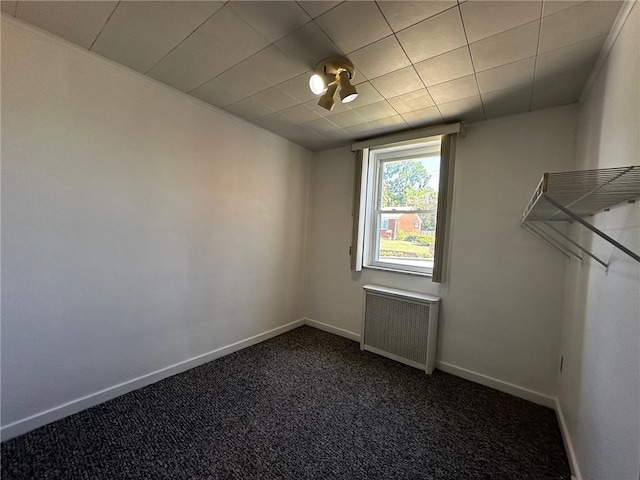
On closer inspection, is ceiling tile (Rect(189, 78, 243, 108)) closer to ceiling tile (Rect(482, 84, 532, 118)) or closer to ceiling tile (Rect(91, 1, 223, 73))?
ceiling tile (Rect(91, 1, 223, 73))

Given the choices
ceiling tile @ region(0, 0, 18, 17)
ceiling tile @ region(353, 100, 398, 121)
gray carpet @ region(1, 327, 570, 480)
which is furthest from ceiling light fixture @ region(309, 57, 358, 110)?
gray carpet @ region(1, 327, 570, 480)

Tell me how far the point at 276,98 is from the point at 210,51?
0.65 meters

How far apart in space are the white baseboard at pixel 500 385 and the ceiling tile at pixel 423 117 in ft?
7.97

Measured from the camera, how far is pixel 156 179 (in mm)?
2166

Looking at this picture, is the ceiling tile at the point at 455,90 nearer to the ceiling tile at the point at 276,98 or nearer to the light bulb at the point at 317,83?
the light bulb at the point at 317,83

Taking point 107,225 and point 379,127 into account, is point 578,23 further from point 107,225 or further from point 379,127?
point 107,225

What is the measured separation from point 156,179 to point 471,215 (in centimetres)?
286

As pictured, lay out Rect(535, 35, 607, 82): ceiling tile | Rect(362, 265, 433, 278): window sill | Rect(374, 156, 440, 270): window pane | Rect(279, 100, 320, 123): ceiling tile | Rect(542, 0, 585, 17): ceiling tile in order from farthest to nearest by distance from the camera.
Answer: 1. Rect(374, 156, 440, 270): window pane
2. Rect(362, 265, 433, 278): window sill
3. Rect(279, 100, 320, 123): ceiling tile
4. Rect(535, 35, 607, 82): ceiling tile
5. Rect(542, 0, 585, 17): ceiling tile

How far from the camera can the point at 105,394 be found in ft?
6.43

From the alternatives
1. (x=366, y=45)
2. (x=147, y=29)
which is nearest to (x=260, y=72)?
(x=147, y=29)

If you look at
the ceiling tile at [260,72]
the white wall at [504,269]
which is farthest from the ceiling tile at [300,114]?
the white wall at [504,269]

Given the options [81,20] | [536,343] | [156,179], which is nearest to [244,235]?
[156,179]

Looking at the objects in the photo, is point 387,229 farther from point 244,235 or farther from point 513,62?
point 513,62

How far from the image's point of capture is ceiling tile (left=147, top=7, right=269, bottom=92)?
149 centimetres
